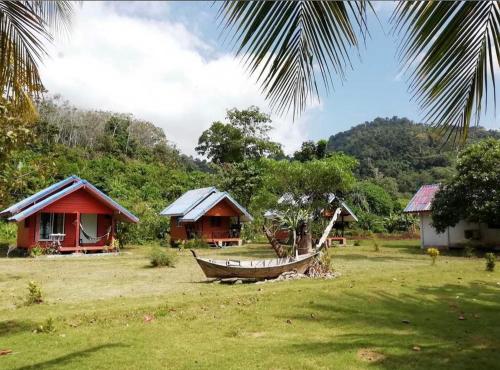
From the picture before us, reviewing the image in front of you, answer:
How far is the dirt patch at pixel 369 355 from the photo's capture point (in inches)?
239

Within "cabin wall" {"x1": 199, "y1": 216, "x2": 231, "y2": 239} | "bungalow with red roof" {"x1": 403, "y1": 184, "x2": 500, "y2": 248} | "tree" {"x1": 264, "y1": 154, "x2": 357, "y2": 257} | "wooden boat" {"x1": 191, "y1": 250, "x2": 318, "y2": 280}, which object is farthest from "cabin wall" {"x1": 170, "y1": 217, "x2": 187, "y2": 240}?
"wooden boat" {"x1": 191, "y1": 250, "x2": 318, "y2": 280}

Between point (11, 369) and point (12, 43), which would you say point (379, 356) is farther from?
point (12, 43)

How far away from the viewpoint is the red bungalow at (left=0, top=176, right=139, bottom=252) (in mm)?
23312

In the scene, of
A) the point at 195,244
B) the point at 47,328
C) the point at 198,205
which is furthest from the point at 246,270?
the point at 198,205

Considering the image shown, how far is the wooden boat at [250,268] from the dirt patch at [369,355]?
651 cm

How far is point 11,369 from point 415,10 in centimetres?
598

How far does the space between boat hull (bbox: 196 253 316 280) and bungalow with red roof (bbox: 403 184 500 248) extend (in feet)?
45.1

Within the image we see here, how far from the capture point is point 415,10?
9.57ft

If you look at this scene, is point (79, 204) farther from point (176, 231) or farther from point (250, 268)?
point (250, 268)

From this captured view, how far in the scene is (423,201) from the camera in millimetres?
27594

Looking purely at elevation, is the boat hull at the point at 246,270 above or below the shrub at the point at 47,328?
above

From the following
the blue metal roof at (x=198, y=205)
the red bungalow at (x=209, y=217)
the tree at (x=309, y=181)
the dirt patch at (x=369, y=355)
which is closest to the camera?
the dirt patch at (x=369, y=355)

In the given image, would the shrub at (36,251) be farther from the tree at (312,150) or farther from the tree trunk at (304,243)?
the tree at (312,150)

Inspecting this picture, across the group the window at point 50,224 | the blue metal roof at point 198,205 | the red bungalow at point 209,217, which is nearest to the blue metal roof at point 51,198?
the window at point 50,224
